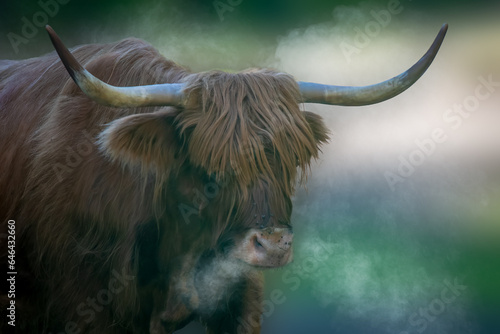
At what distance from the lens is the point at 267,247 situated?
2.51 metres

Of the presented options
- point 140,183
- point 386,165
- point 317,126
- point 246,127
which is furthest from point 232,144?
point 386,165

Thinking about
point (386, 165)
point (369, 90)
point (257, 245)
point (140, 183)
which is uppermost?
point (369, 90)

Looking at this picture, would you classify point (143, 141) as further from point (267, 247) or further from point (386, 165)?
point (386, 165)

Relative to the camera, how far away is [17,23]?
5.35 m

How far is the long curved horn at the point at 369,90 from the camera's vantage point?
9.29 ft

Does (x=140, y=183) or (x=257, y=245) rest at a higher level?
(x=257, y=245)

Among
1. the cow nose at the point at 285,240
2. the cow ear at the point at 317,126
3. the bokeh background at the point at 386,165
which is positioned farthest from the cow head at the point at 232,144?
the bokeh background at the point at 386,165

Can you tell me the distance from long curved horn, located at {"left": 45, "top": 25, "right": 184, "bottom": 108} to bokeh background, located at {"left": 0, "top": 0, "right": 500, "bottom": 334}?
203 centimetres

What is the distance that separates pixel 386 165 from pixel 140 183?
92.4 inches

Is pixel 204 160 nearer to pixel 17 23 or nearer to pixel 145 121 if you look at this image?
pixel 145 121

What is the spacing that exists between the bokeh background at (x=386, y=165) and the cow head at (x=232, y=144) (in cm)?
177

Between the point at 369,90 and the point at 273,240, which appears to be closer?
the point at 273,240

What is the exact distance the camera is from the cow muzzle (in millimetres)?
2514

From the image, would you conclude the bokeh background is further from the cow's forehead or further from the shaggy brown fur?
the cow's forehead
